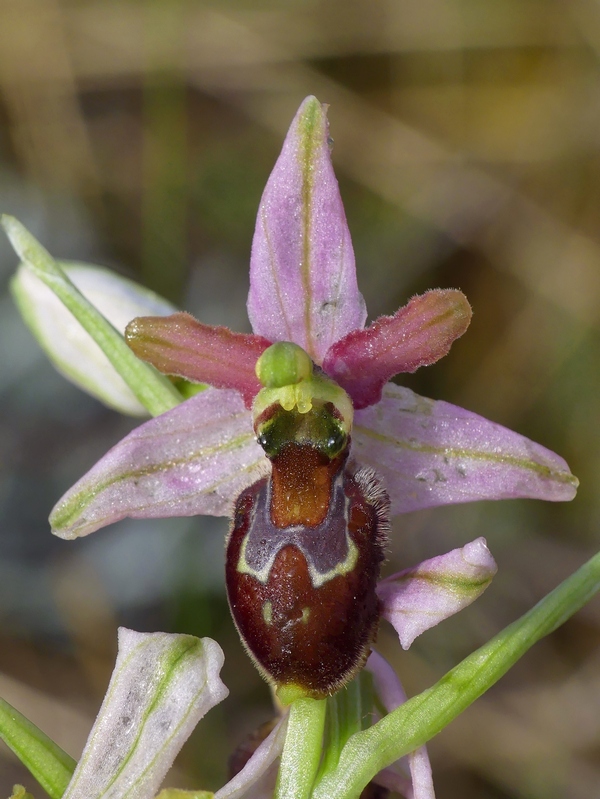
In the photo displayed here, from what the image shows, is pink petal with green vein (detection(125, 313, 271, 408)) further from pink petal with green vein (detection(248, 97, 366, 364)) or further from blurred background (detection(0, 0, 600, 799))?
blurred background (detection(0, 0, 600, 799))

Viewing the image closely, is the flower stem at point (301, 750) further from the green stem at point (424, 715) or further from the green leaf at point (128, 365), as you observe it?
the green leaf at point (128, 365)

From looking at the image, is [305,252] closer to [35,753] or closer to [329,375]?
[329,375]

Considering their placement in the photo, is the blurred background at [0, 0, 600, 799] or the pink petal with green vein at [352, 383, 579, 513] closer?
the pink petal with green vein at [352, 383, 579, 513]

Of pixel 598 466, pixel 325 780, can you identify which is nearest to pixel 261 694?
pixel 598 466

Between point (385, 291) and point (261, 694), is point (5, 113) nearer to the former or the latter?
point (385, 291)

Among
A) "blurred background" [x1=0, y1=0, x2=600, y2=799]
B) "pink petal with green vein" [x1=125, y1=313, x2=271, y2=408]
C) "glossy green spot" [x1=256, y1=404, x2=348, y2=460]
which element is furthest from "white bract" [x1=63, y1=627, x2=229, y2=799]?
"blurred background" [x1=0, y1=0, x2=600, y2=799]

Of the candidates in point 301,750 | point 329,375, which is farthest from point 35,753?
point 329,375

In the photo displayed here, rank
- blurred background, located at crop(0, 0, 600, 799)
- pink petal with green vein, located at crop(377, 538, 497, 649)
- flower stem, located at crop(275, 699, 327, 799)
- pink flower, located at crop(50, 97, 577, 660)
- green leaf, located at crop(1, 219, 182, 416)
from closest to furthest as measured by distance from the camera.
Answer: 1. pink petal with green vein, located at crop(377, 538, 497, 649)
2. flower stem, located at crop(275, 699, 327, 799)
3. pink flower, located at crop(50, 97, 577, 660)
4. green leaf, located at crop(1, 219, 182, 416)
5. blurred background, located at crop(0, 0, 600, 799)
